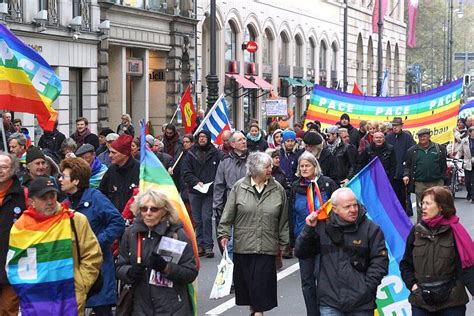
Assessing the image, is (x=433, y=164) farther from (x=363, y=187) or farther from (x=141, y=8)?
(x=141, y=8)

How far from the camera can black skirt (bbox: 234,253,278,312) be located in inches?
356

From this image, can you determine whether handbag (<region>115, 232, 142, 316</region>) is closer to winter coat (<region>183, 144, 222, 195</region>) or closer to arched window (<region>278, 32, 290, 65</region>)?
winter coat (<region>183, 144, 222, 195</region>)

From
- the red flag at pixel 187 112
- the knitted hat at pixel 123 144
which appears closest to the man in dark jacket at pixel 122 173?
the knitted hat at pixel 123 144

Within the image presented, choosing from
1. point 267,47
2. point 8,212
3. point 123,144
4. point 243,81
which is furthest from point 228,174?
point 267,47

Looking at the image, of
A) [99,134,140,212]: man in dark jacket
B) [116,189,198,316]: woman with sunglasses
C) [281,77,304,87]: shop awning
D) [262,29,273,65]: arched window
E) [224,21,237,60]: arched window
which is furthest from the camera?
[281,77,304,87]: shop awning

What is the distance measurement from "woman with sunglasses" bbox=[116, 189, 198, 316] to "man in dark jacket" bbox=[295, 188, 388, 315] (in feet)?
3.47

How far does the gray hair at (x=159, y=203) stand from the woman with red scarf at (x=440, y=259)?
67.1 inches

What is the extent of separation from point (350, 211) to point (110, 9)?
2301cm

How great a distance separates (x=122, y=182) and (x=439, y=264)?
369cm

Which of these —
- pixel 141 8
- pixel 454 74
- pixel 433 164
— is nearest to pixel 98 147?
pixel 433 164

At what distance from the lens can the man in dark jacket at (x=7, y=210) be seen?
743cm

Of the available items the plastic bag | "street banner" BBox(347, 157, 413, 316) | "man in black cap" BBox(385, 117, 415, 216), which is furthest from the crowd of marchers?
"man in black cap" BBox(385, 117, 415, 216)

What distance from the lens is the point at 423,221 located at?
7160 mm

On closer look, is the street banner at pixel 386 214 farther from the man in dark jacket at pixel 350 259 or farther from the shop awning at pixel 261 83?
the shop awning at pixel 261 83
